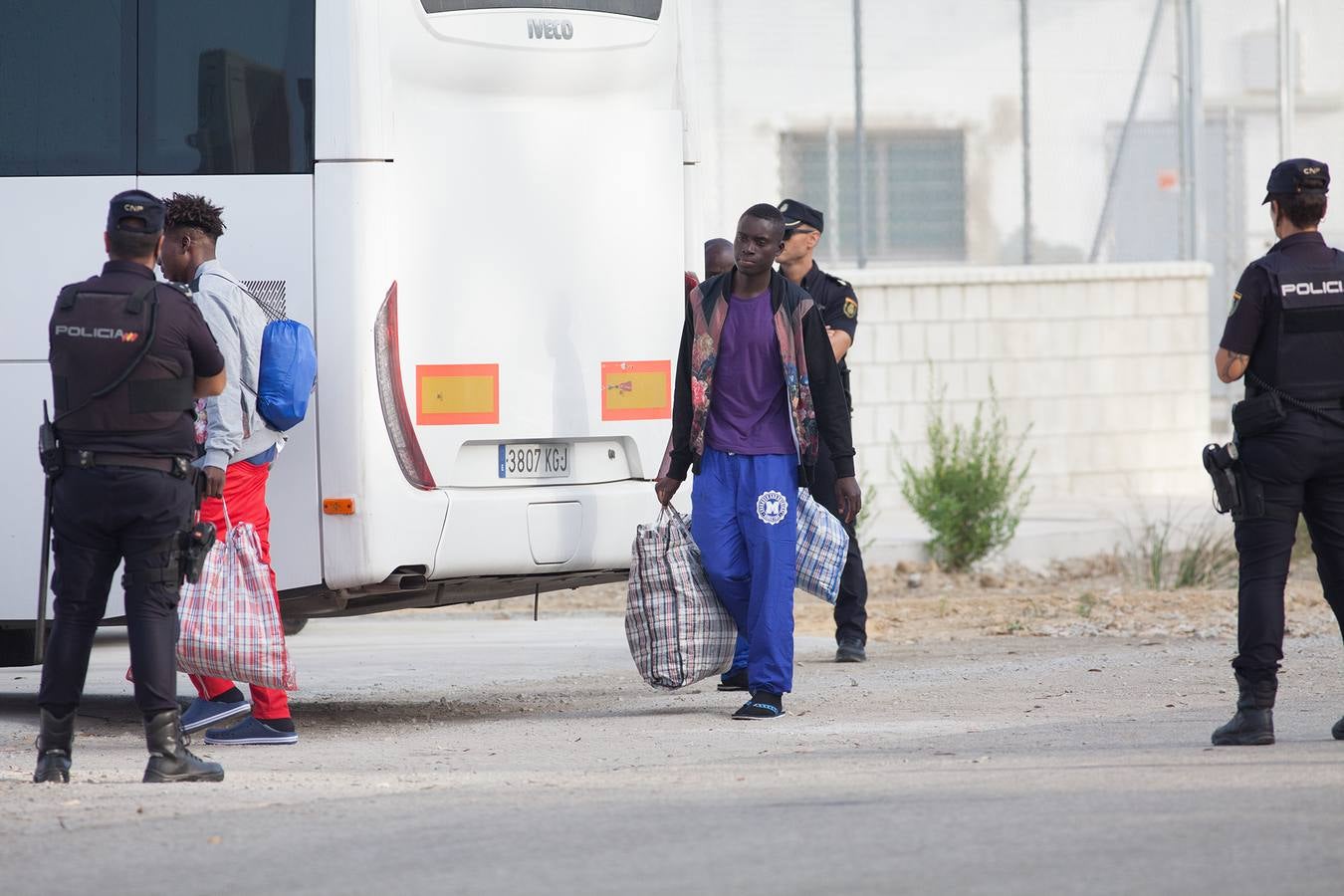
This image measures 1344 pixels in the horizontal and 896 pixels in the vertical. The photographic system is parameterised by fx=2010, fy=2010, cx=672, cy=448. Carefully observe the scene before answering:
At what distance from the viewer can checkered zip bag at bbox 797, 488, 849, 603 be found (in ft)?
25.9

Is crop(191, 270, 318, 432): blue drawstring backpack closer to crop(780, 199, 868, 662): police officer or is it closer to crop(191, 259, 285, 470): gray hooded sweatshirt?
crop(191, 259, 285, 470): gray hooded sweatshirt

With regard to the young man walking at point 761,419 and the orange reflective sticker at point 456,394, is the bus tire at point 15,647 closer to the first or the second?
the orange reflective sticker at point 456,394

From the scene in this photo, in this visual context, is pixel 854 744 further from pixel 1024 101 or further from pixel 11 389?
A: pixel 1024 101

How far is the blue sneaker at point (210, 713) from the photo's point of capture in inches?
290

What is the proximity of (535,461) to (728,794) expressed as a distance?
7.49ft

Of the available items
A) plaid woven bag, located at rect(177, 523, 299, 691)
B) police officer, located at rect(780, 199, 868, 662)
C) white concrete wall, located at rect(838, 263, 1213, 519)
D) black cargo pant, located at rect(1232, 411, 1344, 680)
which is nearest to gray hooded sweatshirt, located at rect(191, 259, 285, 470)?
plaid woven bag, located at rect(177, 523, 299, 691)

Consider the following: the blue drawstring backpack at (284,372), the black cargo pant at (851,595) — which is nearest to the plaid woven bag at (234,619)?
the blue drawstring backpack at (284,372)

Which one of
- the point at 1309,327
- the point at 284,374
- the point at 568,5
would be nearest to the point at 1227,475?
the point at 1309,327

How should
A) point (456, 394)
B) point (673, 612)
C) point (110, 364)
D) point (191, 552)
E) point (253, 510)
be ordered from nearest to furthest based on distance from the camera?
point (110, 364) < point (191, 552) < point (253, 510) < point (456, 394) < point (673, 612)

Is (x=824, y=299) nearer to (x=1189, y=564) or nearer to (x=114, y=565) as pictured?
(x=114, y=565)

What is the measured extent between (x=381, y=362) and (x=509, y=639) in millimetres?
4607

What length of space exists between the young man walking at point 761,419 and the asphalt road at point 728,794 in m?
0.43

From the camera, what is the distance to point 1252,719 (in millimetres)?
6395

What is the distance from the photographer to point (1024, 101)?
18.8 metres
